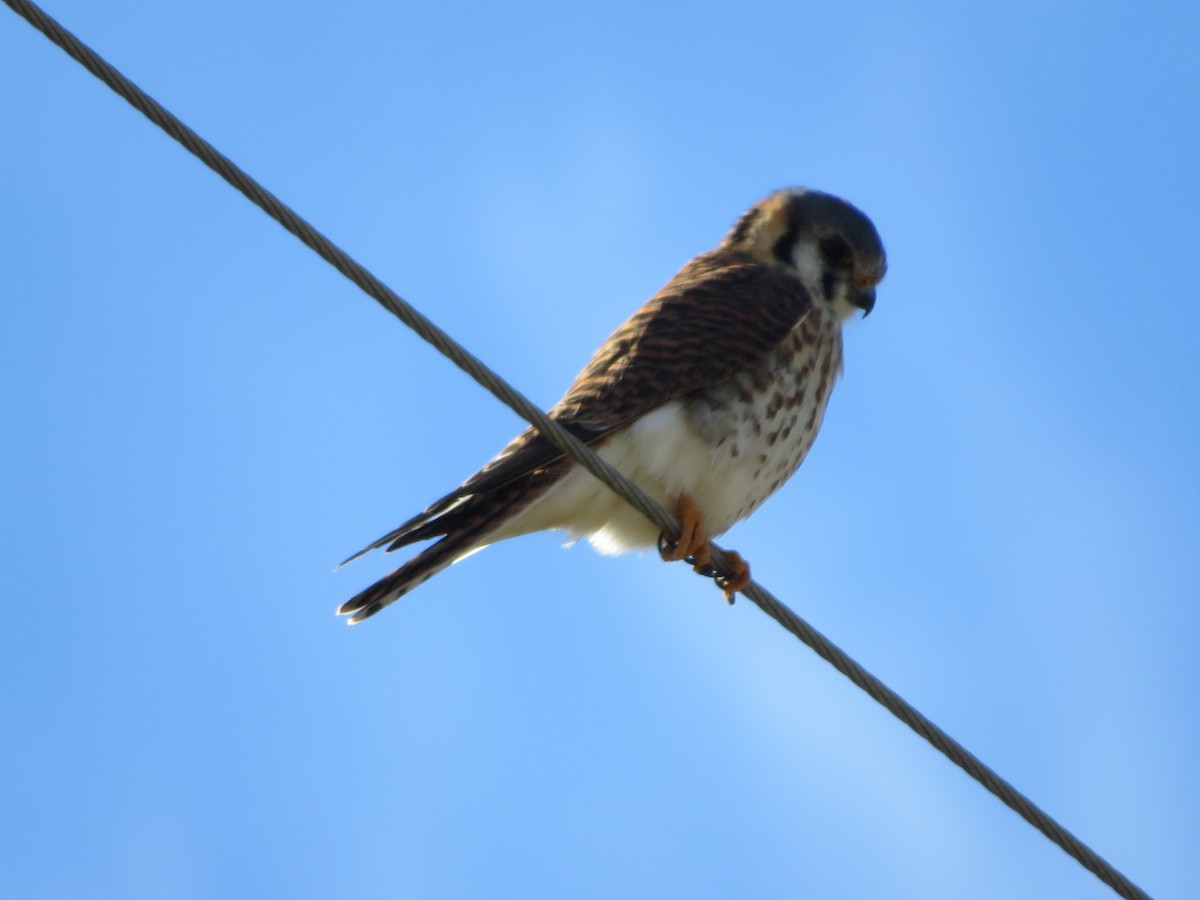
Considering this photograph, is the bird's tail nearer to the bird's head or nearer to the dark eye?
the bird's head

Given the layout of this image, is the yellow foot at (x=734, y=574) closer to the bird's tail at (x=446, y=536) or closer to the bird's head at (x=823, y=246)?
the bird's tail at (x=446, y=536)

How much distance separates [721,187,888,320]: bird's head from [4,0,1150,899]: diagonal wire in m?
1.98

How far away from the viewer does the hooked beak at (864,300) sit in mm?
5223

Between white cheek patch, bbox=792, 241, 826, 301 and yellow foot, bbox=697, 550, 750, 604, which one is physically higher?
white cheek patch, bbox=792, 241, 826, 301

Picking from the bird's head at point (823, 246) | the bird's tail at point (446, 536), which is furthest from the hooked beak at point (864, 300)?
the bird's tail at point (446, 536)

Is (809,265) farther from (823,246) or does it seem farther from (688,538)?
(688,538)

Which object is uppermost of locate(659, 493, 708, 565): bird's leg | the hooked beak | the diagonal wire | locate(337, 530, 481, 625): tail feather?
the hooked beak

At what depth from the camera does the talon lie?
13.6 feet

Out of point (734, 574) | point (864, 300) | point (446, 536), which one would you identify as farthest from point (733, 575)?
point (864, 300)

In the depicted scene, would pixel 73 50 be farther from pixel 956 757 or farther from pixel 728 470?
pixel 728 470

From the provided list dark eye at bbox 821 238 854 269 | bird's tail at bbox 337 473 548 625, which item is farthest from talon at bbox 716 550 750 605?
dark eye at bbox 821 238 854 269

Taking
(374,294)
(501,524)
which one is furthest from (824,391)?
Answer: (374,294)

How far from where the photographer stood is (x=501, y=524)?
13.5ft

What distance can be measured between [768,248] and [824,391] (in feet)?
2.79
